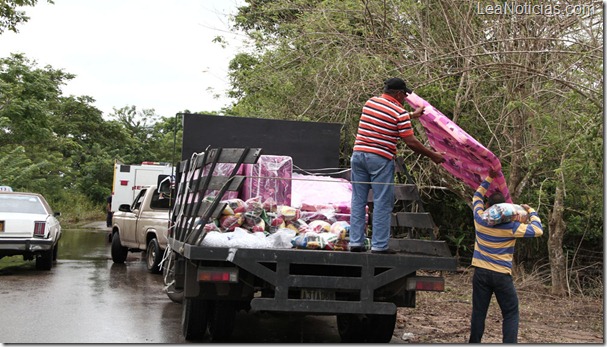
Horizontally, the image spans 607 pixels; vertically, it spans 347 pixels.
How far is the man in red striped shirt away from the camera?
21.9 feet

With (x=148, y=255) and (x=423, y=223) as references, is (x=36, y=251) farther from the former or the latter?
(x=423, y=223)

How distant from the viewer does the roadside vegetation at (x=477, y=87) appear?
9109 millimetres

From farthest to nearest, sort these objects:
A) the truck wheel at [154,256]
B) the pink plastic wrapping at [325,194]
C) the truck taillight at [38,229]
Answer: the truck wheel at [154,256] → the truck taillight at [38,229] → the pink plastic wrapping at [325,194]

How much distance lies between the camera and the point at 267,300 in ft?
20.4

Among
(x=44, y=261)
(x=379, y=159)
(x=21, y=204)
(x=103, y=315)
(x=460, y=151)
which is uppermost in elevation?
(x=460, y=151)

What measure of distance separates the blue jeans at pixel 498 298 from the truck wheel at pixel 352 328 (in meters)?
1.19

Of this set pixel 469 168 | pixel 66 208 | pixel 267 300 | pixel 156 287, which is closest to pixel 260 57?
pixel 156 287

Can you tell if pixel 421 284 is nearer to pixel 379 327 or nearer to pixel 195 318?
pixel 379 327

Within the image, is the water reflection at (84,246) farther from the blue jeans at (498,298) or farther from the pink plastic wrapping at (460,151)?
the blue jeans at (498,298)

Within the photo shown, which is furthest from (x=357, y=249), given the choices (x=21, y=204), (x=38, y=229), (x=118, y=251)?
(x=118, y=251)

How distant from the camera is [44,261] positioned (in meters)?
13.9

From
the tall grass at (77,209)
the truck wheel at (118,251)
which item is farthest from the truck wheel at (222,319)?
the tall grass at (77,209)

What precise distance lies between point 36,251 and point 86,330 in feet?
19.6

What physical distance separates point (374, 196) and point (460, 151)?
1164 millimetres
